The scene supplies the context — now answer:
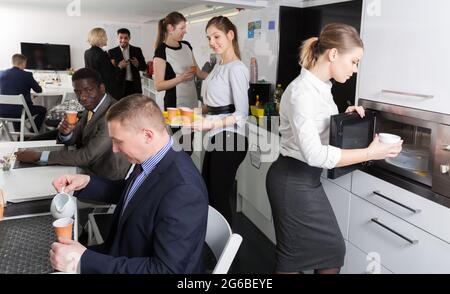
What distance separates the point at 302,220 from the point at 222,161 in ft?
2.14

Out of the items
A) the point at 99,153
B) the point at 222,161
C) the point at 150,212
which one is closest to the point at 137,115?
the point at 150,212

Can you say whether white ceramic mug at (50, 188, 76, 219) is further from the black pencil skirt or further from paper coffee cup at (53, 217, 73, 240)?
the black pencil skirt

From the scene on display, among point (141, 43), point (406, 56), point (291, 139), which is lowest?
point (291, 139)

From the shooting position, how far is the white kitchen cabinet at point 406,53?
1319 millimetres

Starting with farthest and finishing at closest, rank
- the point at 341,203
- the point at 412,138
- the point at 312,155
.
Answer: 1. the point at 341,203
2. the point at 412,138
3. the point at 312,155

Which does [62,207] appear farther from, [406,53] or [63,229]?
[406,53]

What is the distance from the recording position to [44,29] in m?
7.57

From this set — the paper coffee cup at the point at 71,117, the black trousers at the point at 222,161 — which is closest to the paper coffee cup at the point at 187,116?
the black trousers at the point at 222,161

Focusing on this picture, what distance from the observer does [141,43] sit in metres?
8.59

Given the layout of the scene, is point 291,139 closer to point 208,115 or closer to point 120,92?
point 208,115

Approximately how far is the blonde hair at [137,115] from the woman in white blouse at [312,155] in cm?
53

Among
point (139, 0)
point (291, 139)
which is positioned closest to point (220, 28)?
point (291, 139)

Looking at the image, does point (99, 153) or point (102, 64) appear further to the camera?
Result: point (102, 64)
